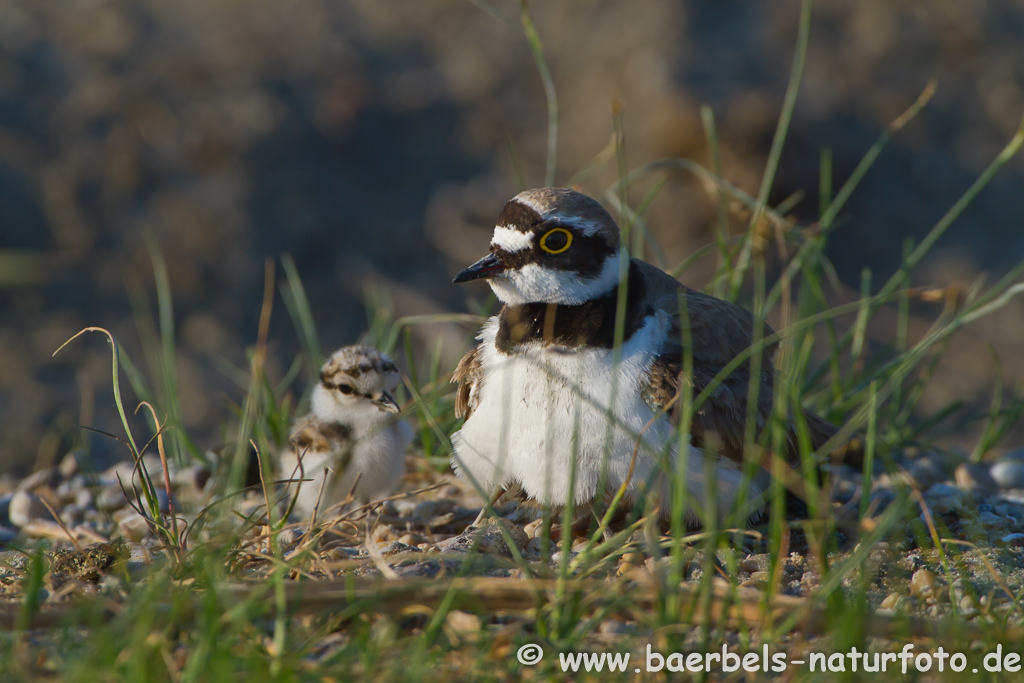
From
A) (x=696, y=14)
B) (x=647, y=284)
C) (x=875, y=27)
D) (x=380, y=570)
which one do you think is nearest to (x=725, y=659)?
(x=380, y=570)

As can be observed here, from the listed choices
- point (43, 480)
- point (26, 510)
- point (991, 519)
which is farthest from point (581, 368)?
point (43, 480)

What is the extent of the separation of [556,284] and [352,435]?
1197 mm

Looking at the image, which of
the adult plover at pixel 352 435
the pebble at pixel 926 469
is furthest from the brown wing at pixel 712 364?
the adult plover at pixel 352 435

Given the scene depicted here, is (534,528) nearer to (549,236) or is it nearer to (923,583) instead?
(549,236)

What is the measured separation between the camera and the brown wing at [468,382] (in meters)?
3.51

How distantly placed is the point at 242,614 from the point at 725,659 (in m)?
1.16

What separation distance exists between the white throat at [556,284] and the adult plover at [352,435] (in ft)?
2.77

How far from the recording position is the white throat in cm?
330

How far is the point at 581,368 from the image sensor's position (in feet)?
10.4

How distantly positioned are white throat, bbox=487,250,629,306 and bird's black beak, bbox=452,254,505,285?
1.2 inches

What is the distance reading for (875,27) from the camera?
10094 millimetres

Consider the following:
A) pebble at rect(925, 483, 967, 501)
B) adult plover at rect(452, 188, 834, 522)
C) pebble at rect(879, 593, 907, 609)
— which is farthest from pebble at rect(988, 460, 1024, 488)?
pebble at rect(879, 593, 907, 609)

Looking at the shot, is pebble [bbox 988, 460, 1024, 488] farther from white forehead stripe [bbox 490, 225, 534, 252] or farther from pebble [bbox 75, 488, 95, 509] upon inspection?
pebble [bbox 75, 488, 95, 509]
